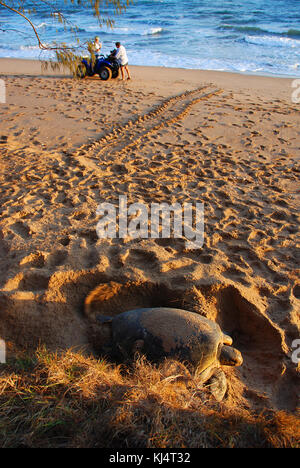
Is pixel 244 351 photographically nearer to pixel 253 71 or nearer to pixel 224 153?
pixel 224 153

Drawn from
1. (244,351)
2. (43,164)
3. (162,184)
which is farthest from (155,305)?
(43,164)

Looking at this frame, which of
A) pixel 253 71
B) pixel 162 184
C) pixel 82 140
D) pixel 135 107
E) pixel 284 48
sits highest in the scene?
pixel 284 48

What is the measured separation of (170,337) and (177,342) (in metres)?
0.06

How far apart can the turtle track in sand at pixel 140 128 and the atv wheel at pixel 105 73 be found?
2.58m

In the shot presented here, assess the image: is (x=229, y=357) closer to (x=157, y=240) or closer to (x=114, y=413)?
(x=114, y=413)

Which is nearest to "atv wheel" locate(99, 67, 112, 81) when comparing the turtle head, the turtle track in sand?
the turtle track in sand

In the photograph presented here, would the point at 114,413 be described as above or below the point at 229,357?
above

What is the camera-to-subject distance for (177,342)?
2137 millimetres

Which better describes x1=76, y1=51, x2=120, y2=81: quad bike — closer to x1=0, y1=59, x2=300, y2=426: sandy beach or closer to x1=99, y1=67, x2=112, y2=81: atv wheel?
x1=99, y1=67, x2=112, y2=81: atv wheel

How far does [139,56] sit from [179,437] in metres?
16.3

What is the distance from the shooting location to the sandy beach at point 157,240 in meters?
2.52

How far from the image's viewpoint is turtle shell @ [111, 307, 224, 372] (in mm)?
2125

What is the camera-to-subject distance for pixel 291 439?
1.56m

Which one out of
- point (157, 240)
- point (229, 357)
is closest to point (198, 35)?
point (157, 240)
